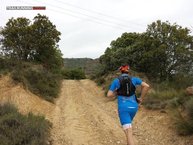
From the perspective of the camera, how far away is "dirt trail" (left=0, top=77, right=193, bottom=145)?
11188mm

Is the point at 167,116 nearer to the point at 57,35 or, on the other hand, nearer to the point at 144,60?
the point at 144,60

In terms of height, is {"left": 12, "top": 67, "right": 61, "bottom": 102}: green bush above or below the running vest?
below

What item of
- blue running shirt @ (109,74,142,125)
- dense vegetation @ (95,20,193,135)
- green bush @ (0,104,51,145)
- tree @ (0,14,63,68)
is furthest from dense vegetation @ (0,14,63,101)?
blue running shirt @ (109,74,142,125)

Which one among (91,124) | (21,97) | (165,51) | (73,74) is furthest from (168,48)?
(73,74)

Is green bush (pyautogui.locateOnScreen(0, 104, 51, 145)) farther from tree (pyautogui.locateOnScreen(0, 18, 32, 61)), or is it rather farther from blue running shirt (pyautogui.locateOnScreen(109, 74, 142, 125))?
tree (pyautogui.locateOnScreen(0, 18, 32, 61))

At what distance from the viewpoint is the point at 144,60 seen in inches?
1073

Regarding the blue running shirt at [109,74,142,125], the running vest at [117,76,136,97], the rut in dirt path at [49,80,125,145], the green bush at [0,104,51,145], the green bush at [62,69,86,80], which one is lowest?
the green bush at [62,69,86,80]

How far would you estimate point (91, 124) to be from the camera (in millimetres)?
13969

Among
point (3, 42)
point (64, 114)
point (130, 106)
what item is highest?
point (3, 42)

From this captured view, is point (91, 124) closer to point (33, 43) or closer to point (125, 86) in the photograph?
point (125, 86)

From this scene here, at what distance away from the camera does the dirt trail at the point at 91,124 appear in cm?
1119

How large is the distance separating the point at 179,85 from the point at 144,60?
522 centimetres

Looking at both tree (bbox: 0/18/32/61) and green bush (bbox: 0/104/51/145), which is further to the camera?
tree (bbox: 0/18/32/61)

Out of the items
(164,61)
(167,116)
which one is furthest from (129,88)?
(164,61)
